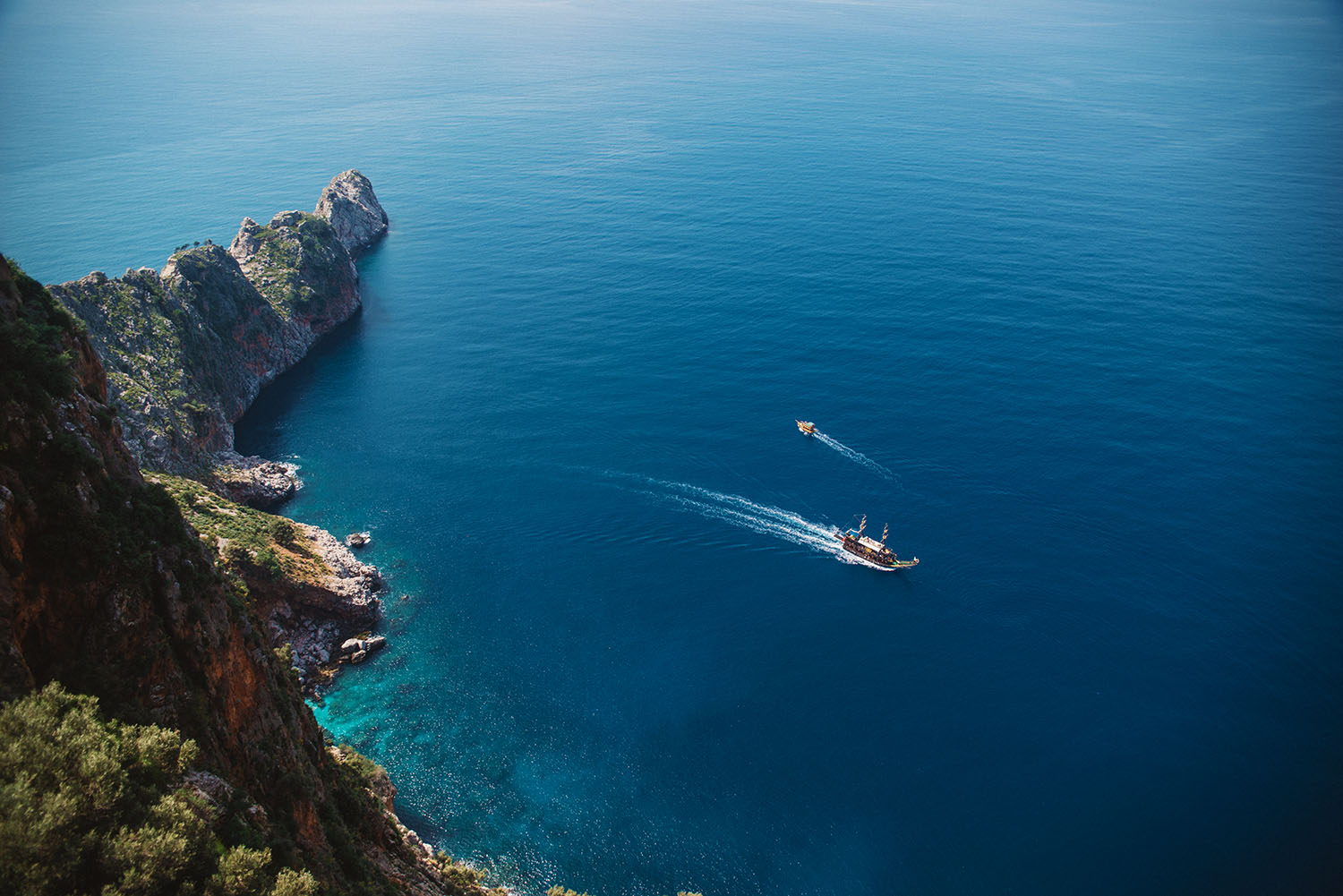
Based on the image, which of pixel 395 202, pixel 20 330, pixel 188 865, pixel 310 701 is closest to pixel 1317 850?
pixel 188 865

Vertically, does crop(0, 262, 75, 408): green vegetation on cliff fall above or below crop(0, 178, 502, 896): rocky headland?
above

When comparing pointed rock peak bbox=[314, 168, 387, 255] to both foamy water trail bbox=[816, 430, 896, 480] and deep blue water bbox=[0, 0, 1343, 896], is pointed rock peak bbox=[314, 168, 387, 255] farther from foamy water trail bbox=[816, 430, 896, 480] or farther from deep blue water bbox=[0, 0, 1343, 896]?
foamy water trail bbox=[816, 430, 896, 480]

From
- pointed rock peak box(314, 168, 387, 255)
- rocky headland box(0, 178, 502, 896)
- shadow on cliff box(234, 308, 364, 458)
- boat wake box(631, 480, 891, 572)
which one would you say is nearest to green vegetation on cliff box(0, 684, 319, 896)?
rocky headland box(0, 178, 502, 896)

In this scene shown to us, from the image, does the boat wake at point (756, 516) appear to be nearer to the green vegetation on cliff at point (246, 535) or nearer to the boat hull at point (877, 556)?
the boat hull at point (877, 556)

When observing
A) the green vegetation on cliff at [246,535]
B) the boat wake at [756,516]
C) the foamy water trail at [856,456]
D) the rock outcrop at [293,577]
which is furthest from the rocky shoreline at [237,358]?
the foamy water trail at [856,456]

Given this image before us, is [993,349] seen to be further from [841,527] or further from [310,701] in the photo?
[310,701]

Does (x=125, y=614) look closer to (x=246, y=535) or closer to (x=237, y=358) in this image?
(x=246, y=535)
